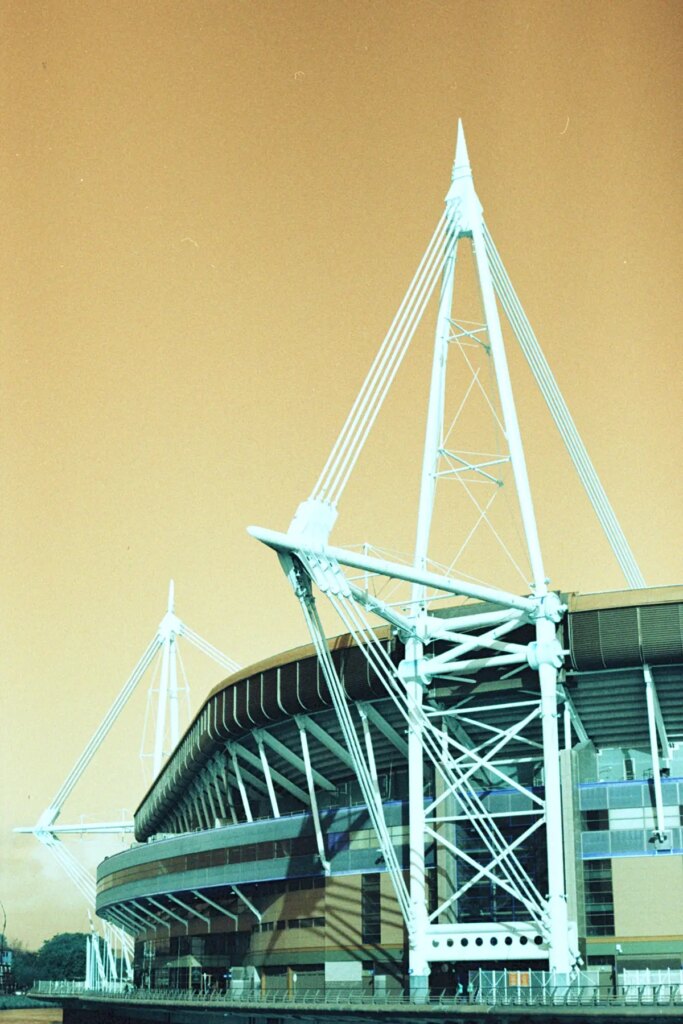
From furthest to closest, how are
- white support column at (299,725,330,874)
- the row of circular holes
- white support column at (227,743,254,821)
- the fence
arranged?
white support column at (227,743,254,821) < white support column at (299,725,330,874) < the row of circular holes < the fence

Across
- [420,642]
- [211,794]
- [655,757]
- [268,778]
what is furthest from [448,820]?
[211,794]

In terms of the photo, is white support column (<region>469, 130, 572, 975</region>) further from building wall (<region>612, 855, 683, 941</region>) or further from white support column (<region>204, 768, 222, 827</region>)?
white support column (<region>204, 768, 222, 827</region>)

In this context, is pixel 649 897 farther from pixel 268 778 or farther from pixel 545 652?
pixel 268 778

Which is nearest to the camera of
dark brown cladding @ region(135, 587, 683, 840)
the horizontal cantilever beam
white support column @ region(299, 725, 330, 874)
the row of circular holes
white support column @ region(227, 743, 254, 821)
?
the horizontal cantilever beam

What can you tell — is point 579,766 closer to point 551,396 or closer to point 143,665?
point 551,396

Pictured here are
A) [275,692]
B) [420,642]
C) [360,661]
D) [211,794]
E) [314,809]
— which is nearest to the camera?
[420,642]

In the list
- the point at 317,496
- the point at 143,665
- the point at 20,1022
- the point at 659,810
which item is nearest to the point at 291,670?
the point at 317,496

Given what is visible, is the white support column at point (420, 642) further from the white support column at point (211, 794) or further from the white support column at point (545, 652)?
the white support column at point (211, 794)

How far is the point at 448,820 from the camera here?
5381 cm

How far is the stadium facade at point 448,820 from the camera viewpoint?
52188mm

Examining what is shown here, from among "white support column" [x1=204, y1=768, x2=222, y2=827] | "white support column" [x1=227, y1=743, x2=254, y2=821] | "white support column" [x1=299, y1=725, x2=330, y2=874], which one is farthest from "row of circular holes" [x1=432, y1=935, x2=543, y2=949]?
"white support column" [x1=204, y1=768, x2=222, y2=827]

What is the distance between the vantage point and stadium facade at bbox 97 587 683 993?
52.2 metres

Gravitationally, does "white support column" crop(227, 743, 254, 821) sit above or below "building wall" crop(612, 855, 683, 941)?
above

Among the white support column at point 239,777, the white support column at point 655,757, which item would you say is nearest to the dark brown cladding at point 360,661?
the white support column at point 239,777
